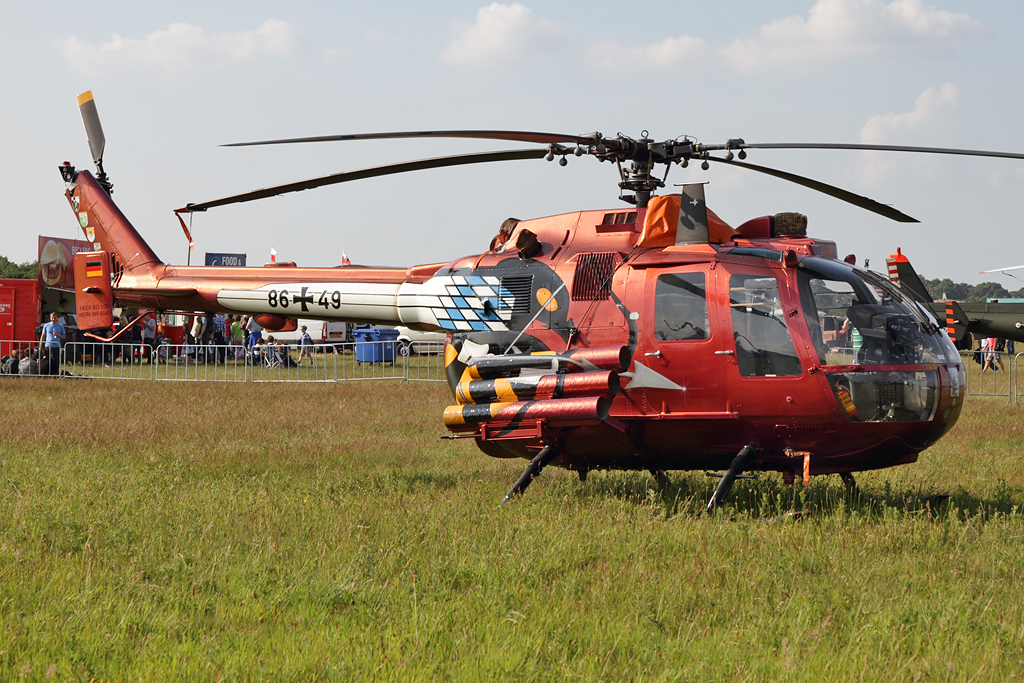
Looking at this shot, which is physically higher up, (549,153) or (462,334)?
(549,153)

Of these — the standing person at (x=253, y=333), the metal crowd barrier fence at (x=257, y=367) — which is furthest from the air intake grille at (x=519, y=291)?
the standing person at (x=253, y=333)

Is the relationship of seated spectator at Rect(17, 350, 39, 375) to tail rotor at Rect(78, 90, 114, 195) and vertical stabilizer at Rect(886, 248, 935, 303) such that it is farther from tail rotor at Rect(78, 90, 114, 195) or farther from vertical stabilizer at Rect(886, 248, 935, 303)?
vertical stabilizer at Rect(886, 248, 935, 303)

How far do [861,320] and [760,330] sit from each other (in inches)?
30.6

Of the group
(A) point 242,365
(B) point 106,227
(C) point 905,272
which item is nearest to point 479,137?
(B) point 106,227

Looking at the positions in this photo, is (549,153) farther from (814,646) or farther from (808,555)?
(814,646)

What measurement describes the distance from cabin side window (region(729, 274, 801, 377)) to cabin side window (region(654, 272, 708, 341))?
0.26 metres

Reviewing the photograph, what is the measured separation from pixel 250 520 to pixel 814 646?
14.6 ft

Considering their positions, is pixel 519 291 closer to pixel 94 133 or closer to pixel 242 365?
pixel 94 133

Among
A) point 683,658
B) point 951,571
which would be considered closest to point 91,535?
point 683,658

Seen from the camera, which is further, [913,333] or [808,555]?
[913,333]

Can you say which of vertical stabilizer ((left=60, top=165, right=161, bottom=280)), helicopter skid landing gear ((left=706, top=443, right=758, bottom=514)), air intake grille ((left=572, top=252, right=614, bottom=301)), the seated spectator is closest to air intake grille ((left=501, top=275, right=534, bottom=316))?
air intake grille ((left=572, top=252, right=614, bottom=301))

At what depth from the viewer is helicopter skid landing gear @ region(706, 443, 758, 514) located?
24.1ft

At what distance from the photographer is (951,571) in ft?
19.0

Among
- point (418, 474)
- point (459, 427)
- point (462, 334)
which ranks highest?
point (462, 334)
